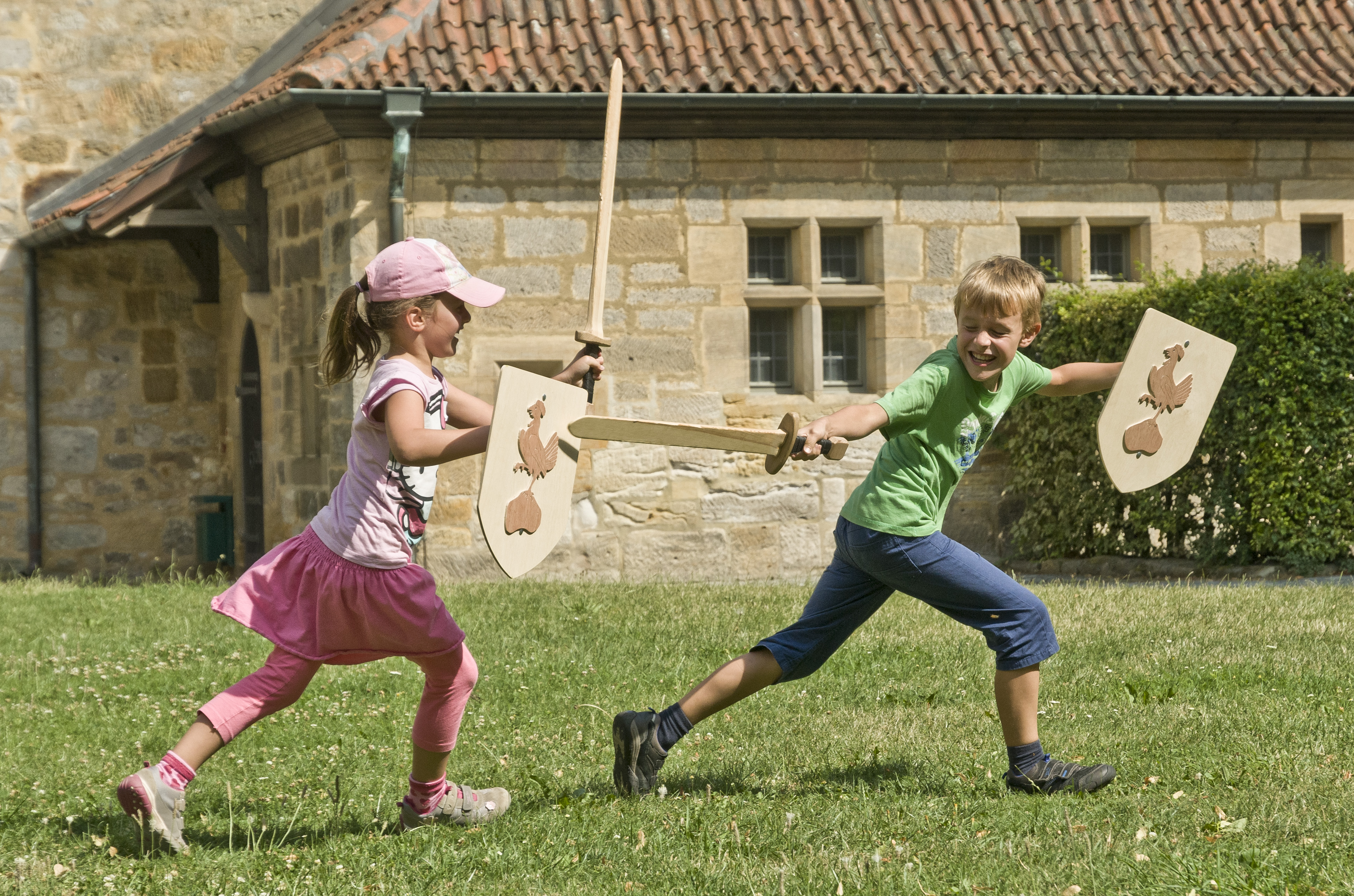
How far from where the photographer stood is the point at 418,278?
11.8 feet

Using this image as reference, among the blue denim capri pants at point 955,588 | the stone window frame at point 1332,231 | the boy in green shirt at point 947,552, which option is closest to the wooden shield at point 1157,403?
the boy in green shirt at point 947,552

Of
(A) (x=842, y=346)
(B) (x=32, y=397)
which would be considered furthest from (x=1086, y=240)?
(B) (x=32, y=397)

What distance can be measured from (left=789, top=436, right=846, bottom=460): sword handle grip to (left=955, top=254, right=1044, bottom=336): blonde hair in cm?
69

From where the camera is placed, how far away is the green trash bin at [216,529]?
12266mm

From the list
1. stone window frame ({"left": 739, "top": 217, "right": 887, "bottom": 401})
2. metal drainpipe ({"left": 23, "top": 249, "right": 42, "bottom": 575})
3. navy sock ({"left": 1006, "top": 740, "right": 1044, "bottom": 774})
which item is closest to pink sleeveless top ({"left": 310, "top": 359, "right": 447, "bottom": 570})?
navy sock ({"left": 1006, "top": 740, "right": 1044, "bottom": 774})

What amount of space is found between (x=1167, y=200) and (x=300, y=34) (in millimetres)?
7270

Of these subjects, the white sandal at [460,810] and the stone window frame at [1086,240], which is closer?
the white sandal at [460,810]

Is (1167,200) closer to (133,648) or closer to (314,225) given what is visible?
(314,225)

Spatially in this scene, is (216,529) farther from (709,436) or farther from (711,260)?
(709,436)

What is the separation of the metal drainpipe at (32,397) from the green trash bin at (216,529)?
4.22 feet

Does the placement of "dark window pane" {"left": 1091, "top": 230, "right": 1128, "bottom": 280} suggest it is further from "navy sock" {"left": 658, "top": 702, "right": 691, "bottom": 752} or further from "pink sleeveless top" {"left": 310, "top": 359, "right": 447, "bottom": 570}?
"pink sleeveless top" {"left": 310, "top": 359, "right": 447, "bottom": 570}

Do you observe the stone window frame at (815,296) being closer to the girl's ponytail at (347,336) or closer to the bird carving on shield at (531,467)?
the girl's ponytail at (347,336)

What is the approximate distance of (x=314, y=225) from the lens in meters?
10.1

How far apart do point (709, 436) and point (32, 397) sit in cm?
1041
